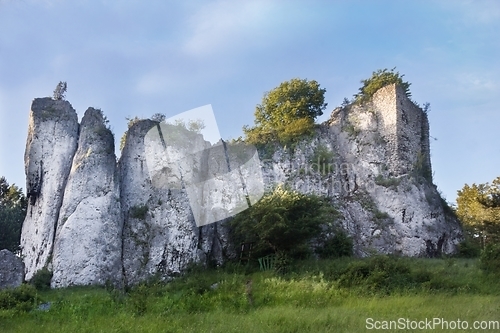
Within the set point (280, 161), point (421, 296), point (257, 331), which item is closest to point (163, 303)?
point (257, 331)

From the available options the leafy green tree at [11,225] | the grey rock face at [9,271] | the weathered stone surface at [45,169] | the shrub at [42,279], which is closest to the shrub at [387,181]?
the weathered stone surface at [45,169]

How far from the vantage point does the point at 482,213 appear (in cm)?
2989

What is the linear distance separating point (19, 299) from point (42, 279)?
165 inches

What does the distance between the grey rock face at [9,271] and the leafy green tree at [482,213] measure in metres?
23.8

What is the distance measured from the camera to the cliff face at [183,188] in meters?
21.0

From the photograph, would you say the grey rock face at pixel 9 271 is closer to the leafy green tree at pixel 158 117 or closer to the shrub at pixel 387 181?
the leafy green tree at pixel 158 117

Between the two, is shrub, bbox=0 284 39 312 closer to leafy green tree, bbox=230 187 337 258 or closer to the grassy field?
the grassy field

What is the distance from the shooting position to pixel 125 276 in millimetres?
20703

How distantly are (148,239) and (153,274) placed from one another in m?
1.84

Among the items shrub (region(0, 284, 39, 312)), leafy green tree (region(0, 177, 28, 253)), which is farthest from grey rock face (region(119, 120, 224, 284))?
leafy green tree (region(0, 177, 28, 253))

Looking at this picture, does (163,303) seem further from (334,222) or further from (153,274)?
(334,222)

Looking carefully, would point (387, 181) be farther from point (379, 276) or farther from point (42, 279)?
point (42, 279)

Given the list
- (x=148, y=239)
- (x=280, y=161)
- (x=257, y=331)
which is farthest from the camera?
(x=280, y=161)

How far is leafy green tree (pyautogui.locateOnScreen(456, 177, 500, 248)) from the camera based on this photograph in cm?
2936
